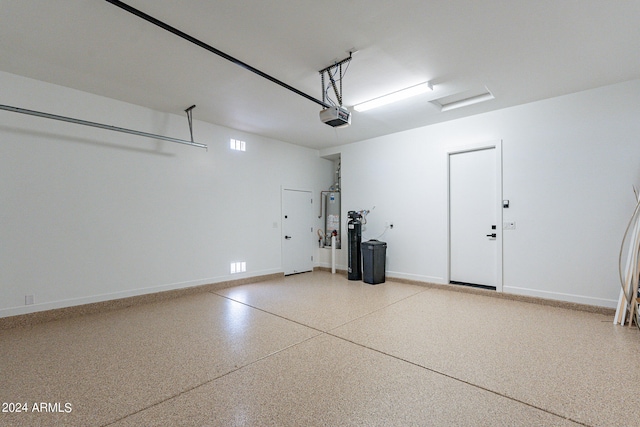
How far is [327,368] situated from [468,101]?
174 inches

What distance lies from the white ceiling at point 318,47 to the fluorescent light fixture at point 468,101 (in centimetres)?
20

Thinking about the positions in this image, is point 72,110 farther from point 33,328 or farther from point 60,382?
point 60,382

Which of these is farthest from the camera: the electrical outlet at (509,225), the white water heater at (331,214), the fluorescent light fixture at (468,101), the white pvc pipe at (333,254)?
the white water heater at (331,214)

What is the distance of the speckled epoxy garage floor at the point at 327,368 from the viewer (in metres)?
1.88

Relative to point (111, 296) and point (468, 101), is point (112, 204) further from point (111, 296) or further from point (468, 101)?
point (468, 101)

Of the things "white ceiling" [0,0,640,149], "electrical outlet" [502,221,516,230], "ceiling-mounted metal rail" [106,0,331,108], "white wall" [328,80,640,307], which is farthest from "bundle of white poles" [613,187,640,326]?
"ceiling-mounted metal rail" [106,0,331,108]

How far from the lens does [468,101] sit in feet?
14.7

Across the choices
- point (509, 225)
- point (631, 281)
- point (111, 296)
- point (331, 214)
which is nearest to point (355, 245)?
point (331, 214)

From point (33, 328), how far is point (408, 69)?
5.54 meters

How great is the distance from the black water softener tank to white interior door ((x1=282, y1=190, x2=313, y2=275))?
1.30m

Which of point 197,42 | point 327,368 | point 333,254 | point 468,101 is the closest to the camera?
point 327,368

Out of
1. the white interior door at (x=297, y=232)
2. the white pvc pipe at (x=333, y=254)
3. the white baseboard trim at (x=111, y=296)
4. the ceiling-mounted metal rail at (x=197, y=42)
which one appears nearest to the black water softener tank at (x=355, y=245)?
the white pvc pipe at (x=333, y=254)

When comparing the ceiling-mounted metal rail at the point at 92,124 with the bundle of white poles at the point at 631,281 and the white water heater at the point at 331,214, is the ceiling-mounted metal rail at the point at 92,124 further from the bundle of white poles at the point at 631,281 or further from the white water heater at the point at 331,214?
the bundle of white poles at the point at 631,281

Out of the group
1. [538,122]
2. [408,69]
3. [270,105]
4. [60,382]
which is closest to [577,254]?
[538,122]
